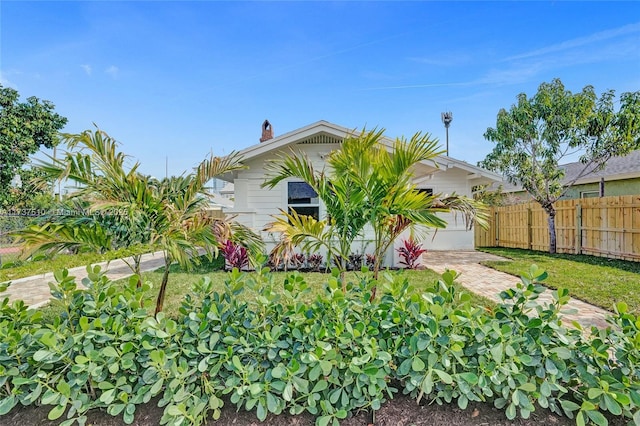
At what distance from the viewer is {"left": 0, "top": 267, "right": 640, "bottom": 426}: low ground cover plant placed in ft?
7.02

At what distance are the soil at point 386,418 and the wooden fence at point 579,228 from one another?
24.9ft

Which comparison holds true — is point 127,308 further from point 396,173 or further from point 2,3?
point 2,3

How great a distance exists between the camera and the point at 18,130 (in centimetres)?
1407

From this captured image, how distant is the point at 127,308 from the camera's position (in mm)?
2541

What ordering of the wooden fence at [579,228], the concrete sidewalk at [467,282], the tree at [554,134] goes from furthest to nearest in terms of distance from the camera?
the tree at [554,134] → the wooden fence at [579,228] → the concrete sidewalk at [467,282]

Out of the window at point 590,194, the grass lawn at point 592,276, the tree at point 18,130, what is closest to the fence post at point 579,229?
the grass lawn at point 592,276

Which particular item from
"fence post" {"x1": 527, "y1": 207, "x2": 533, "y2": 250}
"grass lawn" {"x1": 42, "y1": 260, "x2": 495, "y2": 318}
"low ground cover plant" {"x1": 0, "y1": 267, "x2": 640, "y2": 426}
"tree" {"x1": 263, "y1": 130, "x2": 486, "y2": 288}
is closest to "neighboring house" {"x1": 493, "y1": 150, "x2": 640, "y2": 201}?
"fence post" {"x1": 527, "y1": 207, "x2": 533, "y2": 250}

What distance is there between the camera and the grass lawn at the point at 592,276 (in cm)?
→ 623

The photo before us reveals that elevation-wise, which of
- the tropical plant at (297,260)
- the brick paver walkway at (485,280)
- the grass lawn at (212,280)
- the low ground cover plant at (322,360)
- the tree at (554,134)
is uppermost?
the tree at (554,134)

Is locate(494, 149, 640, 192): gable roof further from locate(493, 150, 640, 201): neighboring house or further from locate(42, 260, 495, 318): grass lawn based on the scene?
locate(42, 260, 495, 318): grass lawn

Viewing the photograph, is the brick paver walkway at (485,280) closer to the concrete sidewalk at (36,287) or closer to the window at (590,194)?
the concrete sidewalk at (36,287)

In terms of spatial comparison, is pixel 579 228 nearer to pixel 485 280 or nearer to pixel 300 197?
pixel 485 280

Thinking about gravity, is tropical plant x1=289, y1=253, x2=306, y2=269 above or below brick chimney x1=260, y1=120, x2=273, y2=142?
below

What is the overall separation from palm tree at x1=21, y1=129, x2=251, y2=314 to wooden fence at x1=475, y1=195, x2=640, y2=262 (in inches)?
318
